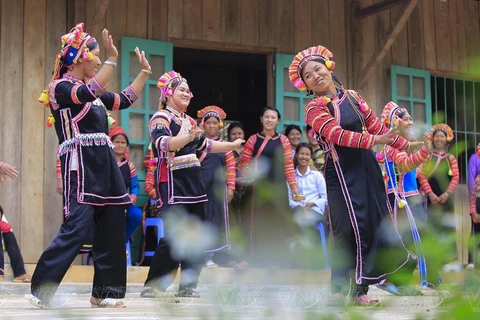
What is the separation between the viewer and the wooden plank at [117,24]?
8281mm

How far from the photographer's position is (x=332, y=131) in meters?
4.71

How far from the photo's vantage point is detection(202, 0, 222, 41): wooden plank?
348 inches

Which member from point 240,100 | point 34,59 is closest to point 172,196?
point 34,59

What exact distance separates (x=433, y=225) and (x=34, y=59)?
6.56m

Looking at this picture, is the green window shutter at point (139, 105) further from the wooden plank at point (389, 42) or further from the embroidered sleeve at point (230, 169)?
the wooden plank at point (389, 42)

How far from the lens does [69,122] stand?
4.53 meters

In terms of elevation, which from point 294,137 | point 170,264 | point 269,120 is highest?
point 269,120

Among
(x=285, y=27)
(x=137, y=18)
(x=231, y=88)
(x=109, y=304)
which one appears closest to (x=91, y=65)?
(x=109, y=304)

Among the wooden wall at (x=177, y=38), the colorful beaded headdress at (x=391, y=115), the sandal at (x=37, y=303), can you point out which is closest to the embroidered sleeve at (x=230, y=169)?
the wooden wall at (x=177, y=38)

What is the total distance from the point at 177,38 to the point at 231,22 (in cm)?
69

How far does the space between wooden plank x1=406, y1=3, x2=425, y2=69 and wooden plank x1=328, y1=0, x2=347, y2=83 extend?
97cm

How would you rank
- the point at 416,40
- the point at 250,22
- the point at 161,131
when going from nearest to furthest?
the point at 161,131 → the point at 250,22 → the point at 416,40

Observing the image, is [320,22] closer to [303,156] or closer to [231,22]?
[231,22]

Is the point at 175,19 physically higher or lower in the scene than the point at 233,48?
higher
